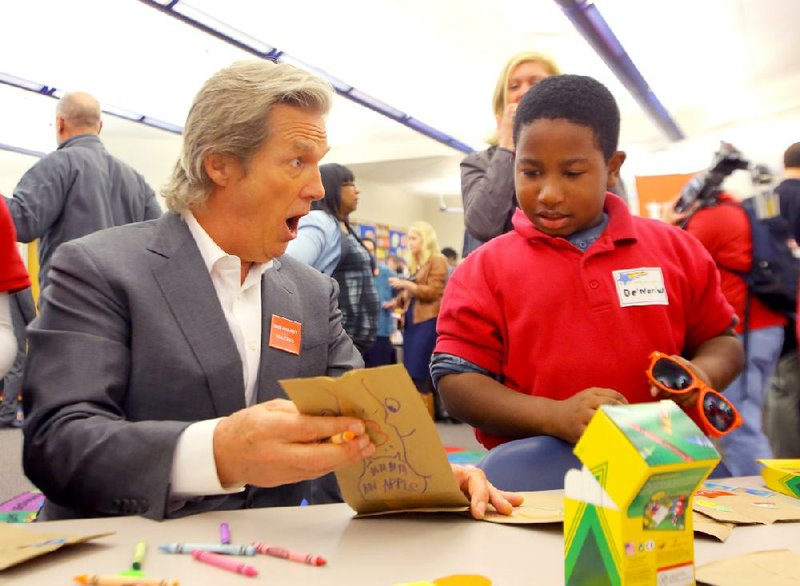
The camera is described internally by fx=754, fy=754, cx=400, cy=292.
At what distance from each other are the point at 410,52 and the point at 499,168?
4980mm

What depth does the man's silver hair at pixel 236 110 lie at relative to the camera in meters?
1.37

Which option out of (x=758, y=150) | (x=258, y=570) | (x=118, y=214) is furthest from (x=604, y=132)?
(x=758, y=150)

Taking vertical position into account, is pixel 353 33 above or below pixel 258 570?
above

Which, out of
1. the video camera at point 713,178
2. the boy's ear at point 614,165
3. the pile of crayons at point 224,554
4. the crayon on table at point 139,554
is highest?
the video camera at point 713,178

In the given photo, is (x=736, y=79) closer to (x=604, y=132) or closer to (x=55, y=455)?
(x=604, y=132)

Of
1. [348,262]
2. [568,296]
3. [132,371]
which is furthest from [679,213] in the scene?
[132,371]

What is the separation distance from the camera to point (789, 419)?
3008 mm

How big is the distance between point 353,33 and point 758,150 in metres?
5.04

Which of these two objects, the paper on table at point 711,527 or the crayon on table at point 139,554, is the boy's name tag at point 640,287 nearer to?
the paper on table at point 711,527

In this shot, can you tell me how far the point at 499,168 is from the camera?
2125 millimetres

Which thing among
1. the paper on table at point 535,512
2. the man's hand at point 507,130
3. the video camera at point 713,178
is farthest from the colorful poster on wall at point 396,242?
the paper on table at point 535,512

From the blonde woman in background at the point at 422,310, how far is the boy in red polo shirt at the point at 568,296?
4.19 m

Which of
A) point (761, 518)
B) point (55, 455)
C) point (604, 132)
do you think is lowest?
point (761, 518)

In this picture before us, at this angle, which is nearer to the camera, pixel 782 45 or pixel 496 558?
pixel 496 558
